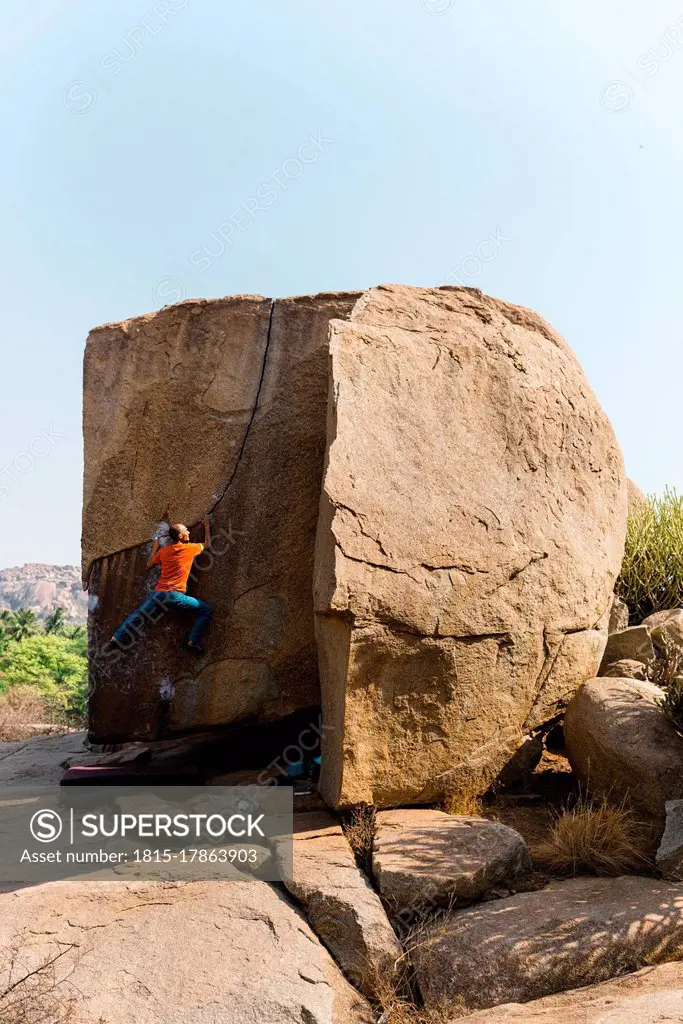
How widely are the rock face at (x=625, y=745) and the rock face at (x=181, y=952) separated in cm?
219

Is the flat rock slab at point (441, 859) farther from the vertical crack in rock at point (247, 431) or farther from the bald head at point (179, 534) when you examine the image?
the vertical crack in rock at point (247, 431)

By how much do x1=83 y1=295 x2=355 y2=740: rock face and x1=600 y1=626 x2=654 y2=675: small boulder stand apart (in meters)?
2.63

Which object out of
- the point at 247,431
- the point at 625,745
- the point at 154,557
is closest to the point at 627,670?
the point at 625,745

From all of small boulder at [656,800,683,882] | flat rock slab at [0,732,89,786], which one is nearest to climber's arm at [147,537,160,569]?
flat rock slab at [0,732,89,786]

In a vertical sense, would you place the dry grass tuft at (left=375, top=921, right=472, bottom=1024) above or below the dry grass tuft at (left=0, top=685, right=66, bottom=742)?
below

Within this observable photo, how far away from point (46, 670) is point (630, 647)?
12642 millimetres

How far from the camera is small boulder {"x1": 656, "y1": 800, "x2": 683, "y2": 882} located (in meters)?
4.20

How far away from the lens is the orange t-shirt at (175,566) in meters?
5.54

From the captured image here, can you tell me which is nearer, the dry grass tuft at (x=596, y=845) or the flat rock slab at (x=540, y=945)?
the flat rock slab at (x=540, y=945)

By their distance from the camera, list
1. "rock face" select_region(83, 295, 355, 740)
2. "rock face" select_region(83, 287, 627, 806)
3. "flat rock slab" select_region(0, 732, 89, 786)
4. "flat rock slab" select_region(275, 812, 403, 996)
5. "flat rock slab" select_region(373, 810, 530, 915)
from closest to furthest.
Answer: "flat rock slab" select_region(275, 812, 403, 996) → "flat rock slab" select_region(373, 810, 530, 915) → "rock face" select_region(83, 287, 627, 806) → "rock face" select_region(83, 295, 355, 740) → "flat rock slab" select_region(0, 732, 89, 786)

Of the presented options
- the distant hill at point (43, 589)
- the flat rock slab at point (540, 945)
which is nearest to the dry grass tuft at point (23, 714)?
the flat rock slab at point (540, 945)

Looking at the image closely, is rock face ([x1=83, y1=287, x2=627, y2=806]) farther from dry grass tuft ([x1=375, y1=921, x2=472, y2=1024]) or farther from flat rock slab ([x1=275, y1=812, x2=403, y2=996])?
dry grass tuft ([x1=375, y1=921, x2=472, y2=1024])

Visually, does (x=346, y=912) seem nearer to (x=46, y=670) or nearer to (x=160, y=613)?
(x=160, y=613)

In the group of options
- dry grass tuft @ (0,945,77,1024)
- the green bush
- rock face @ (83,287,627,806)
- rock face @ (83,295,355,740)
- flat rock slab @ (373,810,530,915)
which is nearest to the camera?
dry grass tuft @ (0,945,77,1024)
